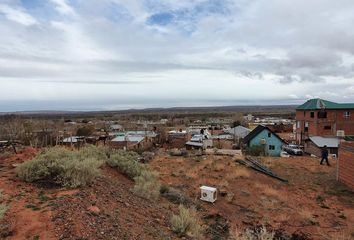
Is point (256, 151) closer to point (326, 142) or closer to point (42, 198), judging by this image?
point (326, 142)

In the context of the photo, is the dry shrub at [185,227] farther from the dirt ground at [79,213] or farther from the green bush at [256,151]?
the green bush at [256,151]

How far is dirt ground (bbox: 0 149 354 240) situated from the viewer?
579 centimetres

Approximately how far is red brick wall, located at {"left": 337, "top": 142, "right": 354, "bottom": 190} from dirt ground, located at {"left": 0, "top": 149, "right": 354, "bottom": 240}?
0.53 metres

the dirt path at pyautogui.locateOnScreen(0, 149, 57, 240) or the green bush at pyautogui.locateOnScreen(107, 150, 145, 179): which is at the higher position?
the dirt path at pyautogui.locateOnScreen(0, 149, 57, 240)

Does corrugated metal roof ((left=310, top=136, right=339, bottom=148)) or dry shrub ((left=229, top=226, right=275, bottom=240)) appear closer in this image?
dry shrub ((left=229, top=226, right=275, bottom=240))

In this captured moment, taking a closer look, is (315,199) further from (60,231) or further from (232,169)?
(60,231)

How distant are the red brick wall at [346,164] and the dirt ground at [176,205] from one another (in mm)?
529

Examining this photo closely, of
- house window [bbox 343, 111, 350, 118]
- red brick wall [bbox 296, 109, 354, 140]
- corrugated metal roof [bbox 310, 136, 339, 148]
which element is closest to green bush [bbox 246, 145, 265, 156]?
corrugated metal roof [bbox 310, 136, 339, 148]

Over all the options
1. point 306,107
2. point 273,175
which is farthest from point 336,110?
point 273,175

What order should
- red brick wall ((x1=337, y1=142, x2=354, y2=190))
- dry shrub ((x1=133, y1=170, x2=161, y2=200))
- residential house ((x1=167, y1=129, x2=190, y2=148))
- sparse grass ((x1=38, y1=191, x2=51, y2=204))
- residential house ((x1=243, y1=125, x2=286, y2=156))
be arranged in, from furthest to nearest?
residential house ((x1=167, y1=129, x2=190, y2=148)) < residential house ((x1=243, y1=125, x2=286, y2=156)) < red brick wall ((x1=337, y1=142, x2=354, y2=190)) < dry shrub ((x1=133, y1=170, x2=161, y2=200)) < sparse grass ((x1=38, y1=191, x2=51, y2=204))

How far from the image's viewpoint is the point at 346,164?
49.2 feet

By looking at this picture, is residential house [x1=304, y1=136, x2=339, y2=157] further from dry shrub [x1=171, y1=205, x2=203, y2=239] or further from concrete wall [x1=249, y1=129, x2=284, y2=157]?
dry shrub [x1=171, y1=205, x2=203, y2=239]

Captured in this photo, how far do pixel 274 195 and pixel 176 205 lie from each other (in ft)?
17.0

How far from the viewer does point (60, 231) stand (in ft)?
17.7
